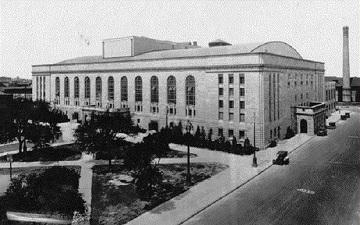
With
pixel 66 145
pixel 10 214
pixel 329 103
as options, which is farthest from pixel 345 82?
pixel 10 214

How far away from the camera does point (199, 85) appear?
175ft

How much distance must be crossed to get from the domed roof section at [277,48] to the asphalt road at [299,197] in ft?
67.3

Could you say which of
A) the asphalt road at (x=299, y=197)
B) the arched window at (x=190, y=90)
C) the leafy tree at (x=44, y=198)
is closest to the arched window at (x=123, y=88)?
the arched window at (x=190, y=90)

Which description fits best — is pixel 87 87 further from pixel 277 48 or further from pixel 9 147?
pixel 277 48

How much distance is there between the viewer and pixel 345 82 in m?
113

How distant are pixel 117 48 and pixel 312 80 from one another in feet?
153

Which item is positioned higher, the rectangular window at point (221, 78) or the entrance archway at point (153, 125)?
the rectangular window at point (221, 78)

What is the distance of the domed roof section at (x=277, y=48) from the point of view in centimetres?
5281

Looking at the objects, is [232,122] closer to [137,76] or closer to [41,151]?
[137,76]

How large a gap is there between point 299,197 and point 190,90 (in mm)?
32007

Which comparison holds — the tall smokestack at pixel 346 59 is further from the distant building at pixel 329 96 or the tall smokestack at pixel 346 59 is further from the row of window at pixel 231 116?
the row of window at pixel 231 116

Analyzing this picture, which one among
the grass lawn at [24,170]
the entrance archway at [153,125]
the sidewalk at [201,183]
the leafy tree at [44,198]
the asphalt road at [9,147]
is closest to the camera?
the leafy tree at [44,198]

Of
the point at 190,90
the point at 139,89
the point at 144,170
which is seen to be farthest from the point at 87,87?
the point at 144,170

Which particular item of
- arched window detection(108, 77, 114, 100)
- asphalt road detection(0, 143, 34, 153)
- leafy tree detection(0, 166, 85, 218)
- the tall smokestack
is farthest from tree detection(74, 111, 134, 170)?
the tall smokestack
